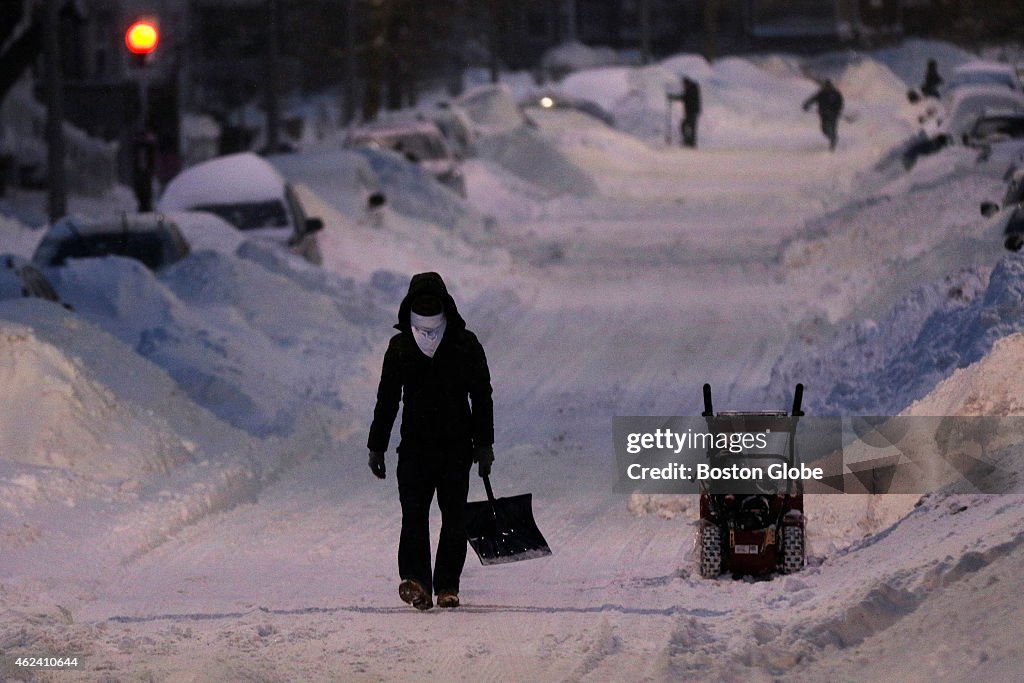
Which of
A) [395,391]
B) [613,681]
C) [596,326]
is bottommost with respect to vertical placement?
[596,326]

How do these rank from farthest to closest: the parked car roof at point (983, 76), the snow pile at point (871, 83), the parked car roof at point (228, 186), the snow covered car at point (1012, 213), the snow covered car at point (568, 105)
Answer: the snow pile at point (871, 83) < the snow covered car at point (568, 105) < the parked car roof at point (983, 76) < the parked car roof at point (228, 186) < the snow covered car at point (1012, 213)

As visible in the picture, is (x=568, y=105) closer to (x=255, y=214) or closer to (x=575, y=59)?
(x=575, y=59)

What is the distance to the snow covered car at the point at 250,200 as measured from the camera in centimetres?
2183

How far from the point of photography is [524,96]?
209ft

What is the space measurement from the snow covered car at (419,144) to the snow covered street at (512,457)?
7.35 meters

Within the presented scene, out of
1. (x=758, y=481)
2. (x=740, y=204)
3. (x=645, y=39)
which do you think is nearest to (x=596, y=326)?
(x=758, y=481)

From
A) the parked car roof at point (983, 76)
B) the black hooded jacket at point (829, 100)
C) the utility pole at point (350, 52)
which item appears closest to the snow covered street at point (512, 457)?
the parked car roof at point (983, 76)

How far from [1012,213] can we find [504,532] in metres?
9.24

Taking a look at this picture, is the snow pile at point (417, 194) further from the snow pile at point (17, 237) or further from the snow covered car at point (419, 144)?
the snow pile at point (17, 237)

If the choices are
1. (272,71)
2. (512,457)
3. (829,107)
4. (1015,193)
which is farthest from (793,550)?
(829,107)

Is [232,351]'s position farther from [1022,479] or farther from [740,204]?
[740,204]

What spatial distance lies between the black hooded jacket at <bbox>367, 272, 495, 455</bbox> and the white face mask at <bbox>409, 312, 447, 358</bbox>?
4 cm

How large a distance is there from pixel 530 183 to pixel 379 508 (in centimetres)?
2952

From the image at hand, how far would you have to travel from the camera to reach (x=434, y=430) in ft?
27.1
